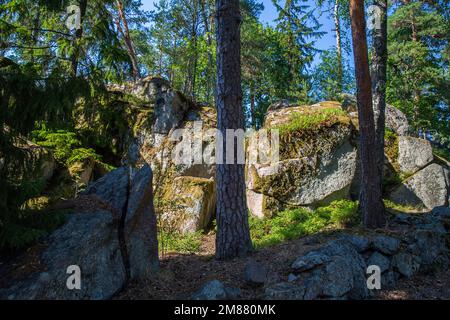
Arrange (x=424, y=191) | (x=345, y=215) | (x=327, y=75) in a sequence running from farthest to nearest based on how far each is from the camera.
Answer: (x=327, y=75) → (x=424, y=191) → (x=345, y=215)

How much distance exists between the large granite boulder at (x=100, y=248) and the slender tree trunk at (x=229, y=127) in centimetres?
139

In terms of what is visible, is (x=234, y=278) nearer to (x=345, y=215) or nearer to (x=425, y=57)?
(x=345, y=215)

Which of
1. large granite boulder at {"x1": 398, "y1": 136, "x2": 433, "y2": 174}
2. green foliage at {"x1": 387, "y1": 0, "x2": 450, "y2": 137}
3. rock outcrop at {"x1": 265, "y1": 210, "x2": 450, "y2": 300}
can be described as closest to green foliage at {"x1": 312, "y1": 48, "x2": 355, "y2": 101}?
green foliage at {"x1": 387, "y1": 0, "x2": 450, "y2": 137}

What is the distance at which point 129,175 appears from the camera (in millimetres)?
5738

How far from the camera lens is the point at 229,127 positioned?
612 cm

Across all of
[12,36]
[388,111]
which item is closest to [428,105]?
[388,111]

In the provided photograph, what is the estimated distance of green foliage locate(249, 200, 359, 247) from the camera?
27.4ft

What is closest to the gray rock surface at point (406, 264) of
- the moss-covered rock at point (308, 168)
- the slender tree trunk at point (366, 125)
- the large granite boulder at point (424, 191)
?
the slender tree trunk at point (366, 125)

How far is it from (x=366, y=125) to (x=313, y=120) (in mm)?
3582

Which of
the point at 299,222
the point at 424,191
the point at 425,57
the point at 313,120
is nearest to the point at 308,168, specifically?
the point at 313,120

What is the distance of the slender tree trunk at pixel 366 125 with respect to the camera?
7520 mm

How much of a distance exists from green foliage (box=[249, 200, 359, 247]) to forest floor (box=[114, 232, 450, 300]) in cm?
137

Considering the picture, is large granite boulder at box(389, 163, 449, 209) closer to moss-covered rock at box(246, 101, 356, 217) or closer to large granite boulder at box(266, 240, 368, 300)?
moss-covered rock at box(246, 101, 356, 217)

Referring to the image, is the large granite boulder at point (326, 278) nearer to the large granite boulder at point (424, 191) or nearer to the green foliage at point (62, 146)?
the large granite boulder at point (424, 191)
